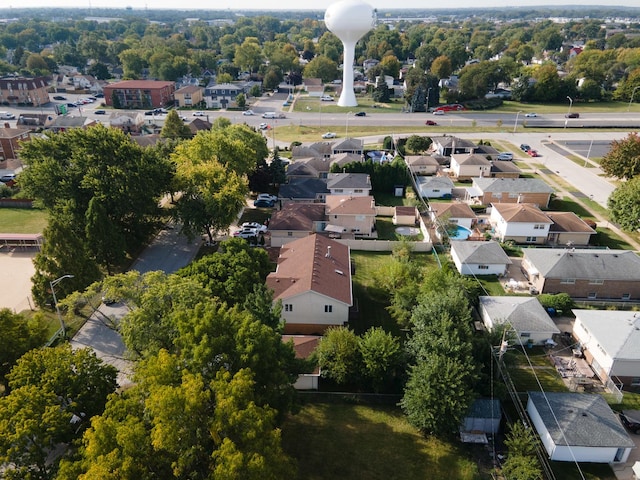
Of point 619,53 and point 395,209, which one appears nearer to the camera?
point 395,209

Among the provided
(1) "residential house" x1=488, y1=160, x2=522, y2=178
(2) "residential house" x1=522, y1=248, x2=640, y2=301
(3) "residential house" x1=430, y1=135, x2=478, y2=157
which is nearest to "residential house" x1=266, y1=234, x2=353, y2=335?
(2) "residential house" x1=522, y1=248, x2=640, y2=301

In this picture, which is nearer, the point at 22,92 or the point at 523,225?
the point at 523,225

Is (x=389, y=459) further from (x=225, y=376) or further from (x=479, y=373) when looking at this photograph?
(x=225, y=376)

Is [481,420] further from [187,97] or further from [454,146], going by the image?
[187,97]

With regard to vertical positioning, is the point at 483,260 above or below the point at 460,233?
above

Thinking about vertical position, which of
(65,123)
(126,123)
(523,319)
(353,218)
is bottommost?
(353,218)

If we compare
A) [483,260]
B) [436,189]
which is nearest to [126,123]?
[436,189]

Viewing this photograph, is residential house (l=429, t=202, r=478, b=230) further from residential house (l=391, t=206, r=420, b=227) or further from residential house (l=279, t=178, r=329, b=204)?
residential house (l=279, t=178, r=329, b=204)

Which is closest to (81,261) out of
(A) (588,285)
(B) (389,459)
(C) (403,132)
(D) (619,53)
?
(B) (389,459)
